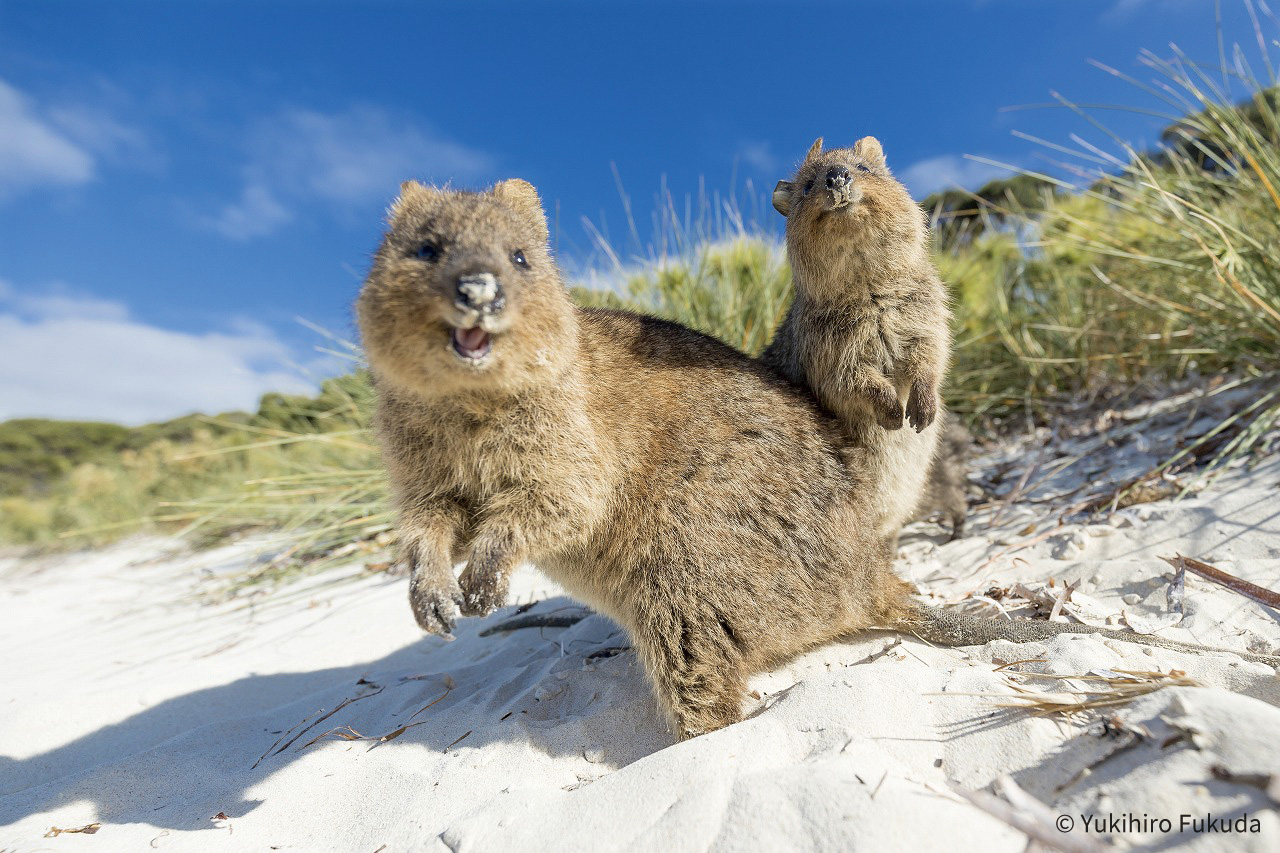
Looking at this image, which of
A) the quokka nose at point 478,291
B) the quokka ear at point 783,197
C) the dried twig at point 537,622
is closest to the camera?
the quokka nose at point 478,291

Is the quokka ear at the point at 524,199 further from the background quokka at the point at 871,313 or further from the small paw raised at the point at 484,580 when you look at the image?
the small paw raised at the point at 484,580

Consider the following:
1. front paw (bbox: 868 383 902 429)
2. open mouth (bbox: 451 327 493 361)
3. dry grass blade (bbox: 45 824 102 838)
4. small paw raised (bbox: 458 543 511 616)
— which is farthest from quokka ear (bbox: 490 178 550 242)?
dry grass blade (bbox: 45 824 102 838)

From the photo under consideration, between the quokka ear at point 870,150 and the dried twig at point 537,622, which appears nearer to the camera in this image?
the quokka ear at point 870,150

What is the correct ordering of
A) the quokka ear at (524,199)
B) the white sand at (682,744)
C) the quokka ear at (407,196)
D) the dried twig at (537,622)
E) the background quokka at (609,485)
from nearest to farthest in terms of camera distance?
the white sand at (682,744) → the background quokka at (609,485) → the quokka ear at (407,196) → the quokka ear at (524,199) → the dried twig at (537,622)

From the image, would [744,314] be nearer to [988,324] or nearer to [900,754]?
[988,324]

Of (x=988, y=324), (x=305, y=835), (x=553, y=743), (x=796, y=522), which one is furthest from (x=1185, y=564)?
(x=988, y=324)

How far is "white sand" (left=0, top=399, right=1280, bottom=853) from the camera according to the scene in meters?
1.98

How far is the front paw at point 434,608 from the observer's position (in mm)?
2732

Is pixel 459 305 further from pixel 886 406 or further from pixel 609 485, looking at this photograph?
pixel 886 406

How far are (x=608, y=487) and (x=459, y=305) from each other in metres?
1.05

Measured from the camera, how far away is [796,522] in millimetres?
3094

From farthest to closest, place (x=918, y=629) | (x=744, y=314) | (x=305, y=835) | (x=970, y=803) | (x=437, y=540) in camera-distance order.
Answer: (x=744, y=314), (x=918, y=629), (x=437, y=540), (x=305, y=835), (x=970, y=803)

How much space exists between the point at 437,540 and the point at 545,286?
1123 millimetres

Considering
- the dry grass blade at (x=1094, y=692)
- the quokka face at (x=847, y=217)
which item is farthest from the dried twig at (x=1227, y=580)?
the quokka face at (x=847, y=217)
